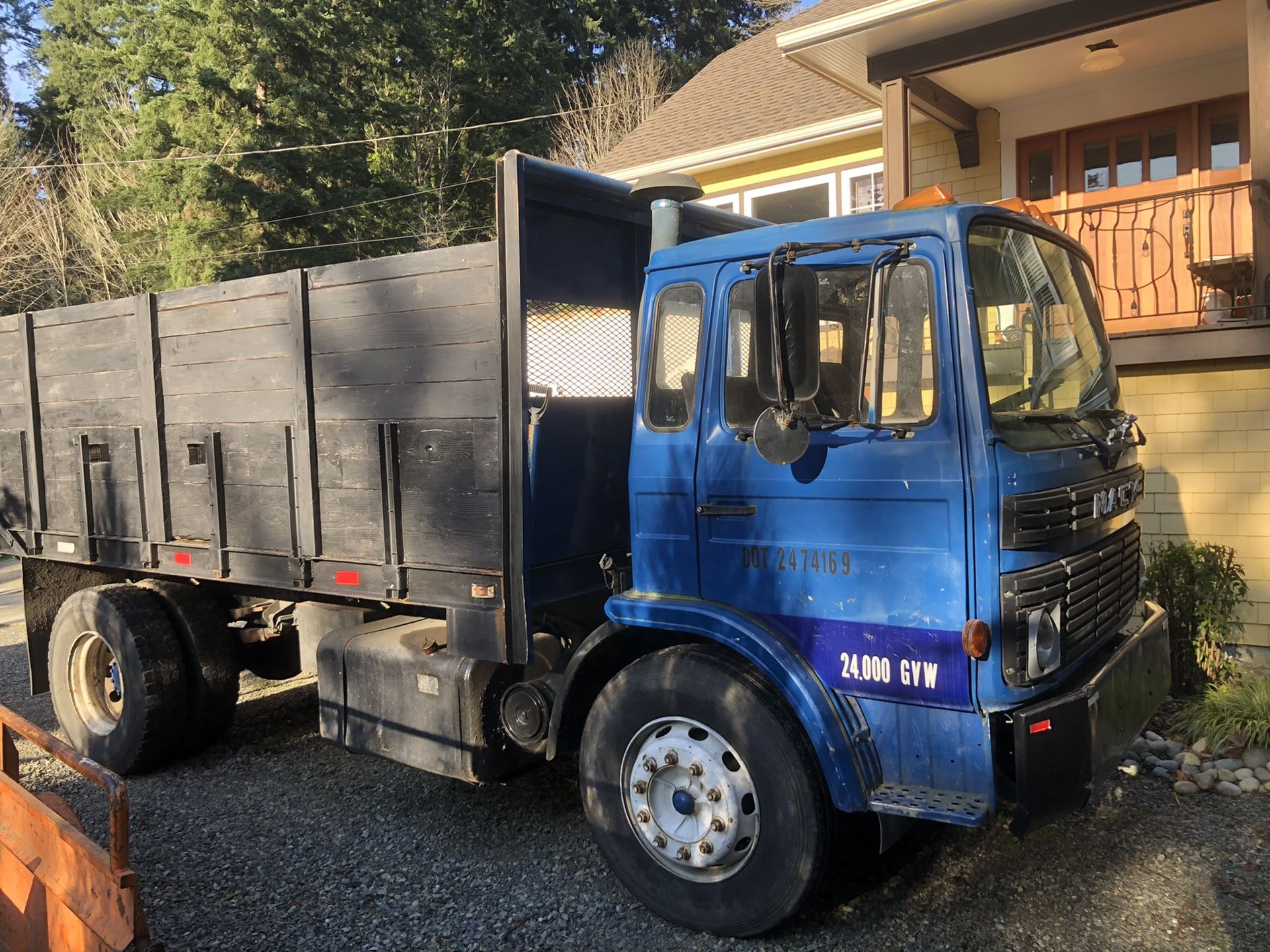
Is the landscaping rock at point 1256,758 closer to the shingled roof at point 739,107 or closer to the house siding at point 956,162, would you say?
the house siding at point 956,162

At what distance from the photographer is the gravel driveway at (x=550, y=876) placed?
367 cm

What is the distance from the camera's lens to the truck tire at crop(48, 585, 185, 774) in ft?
18.0

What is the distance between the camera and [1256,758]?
17.1 ft

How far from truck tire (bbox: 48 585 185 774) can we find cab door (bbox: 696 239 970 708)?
3504 mm

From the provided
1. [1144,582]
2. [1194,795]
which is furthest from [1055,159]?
[1194,795]

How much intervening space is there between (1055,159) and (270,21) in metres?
20.1

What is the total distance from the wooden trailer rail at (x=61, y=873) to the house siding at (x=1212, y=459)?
7182 millimetres

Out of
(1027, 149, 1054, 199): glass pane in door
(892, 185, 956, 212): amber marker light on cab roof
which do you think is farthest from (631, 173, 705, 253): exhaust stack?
(1027, 149, 1054, 199): glass pane in door

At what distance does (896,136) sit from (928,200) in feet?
18.5

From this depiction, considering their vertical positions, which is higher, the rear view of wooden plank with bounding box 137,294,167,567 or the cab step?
the rear view of wooden plank with bounding box 137,294,167,567

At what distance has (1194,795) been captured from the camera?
493 cm

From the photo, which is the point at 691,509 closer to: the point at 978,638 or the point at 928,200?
the point at 978,638

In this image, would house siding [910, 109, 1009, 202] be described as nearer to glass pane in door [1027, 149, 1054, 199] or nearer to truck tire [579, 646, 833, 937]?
glass pane in door [1027, 149, 1054, 199]

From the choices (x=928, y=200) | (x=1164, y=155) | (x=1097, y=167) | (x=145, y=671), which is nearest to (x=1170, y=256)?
(x=1164, y=155)
